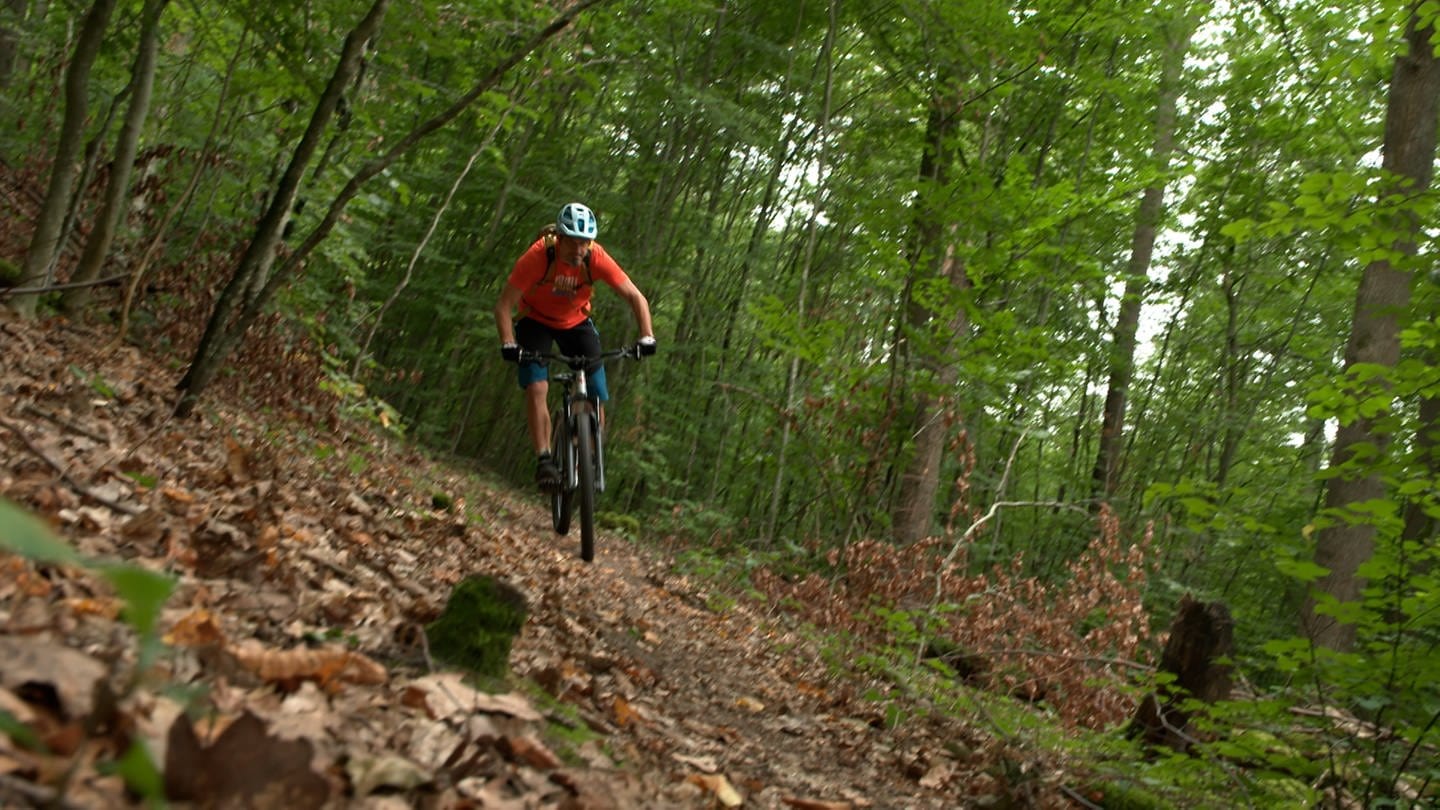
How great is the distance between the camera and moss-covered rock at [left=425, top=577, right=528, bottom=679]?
3080mm

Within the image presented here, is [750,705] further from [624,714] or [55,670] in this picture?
[55,670]

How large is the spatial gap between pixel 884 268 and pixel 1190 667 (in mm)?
4237

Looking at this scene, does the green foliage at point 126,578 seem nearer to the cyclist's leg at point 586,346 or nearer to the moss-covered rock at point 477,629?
the moss-covered rock at point 477,629

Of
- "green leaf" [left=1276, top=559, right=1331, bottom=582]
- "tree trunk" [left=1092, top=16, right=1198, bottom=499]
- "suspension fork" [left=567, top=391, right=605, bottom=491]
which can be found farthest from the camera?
"tree trunk" [left=1092, top=16, right=1198, bottom=499]

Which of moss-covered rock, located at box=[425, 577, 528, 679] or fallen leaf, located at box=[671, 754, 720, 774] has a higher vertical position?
moss-covered rock, located at box=[425, 577, 528, 679]

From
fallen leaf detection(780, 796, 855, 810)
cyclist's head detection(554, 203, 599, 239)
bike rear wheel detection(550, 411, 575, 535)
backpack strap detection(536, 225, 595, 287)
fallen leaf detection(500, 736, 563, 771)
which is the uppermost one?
cyclist's head detection(554, 203, 599, 239)

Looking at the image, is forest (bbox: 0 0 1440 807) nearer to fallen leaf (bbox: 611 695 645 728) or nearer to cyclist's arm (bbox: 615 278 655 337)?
cyclist's arm (bbox: 615 278 655 337)

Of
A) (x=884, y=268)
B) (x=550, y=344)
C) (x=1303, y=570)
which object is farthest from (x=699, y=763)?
(x=884, y=268)

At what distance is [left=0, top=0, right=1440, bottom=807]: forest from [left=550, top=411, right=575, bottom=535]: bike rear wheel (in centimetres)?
190

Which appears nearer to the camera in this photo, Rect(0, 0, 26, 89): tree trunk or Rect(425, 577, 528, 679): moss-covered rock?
Rect(425, 577, 528, 679): moss-covered rock

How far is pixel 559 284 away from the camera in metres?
6.79

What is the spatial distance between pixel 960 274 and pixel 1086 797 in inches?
262

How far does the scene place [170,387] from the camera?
5.94m

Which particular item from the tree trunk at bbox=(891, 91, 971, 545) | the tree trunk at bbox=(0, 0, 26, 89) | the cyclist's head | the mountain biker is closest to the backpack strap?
the mountain biker
